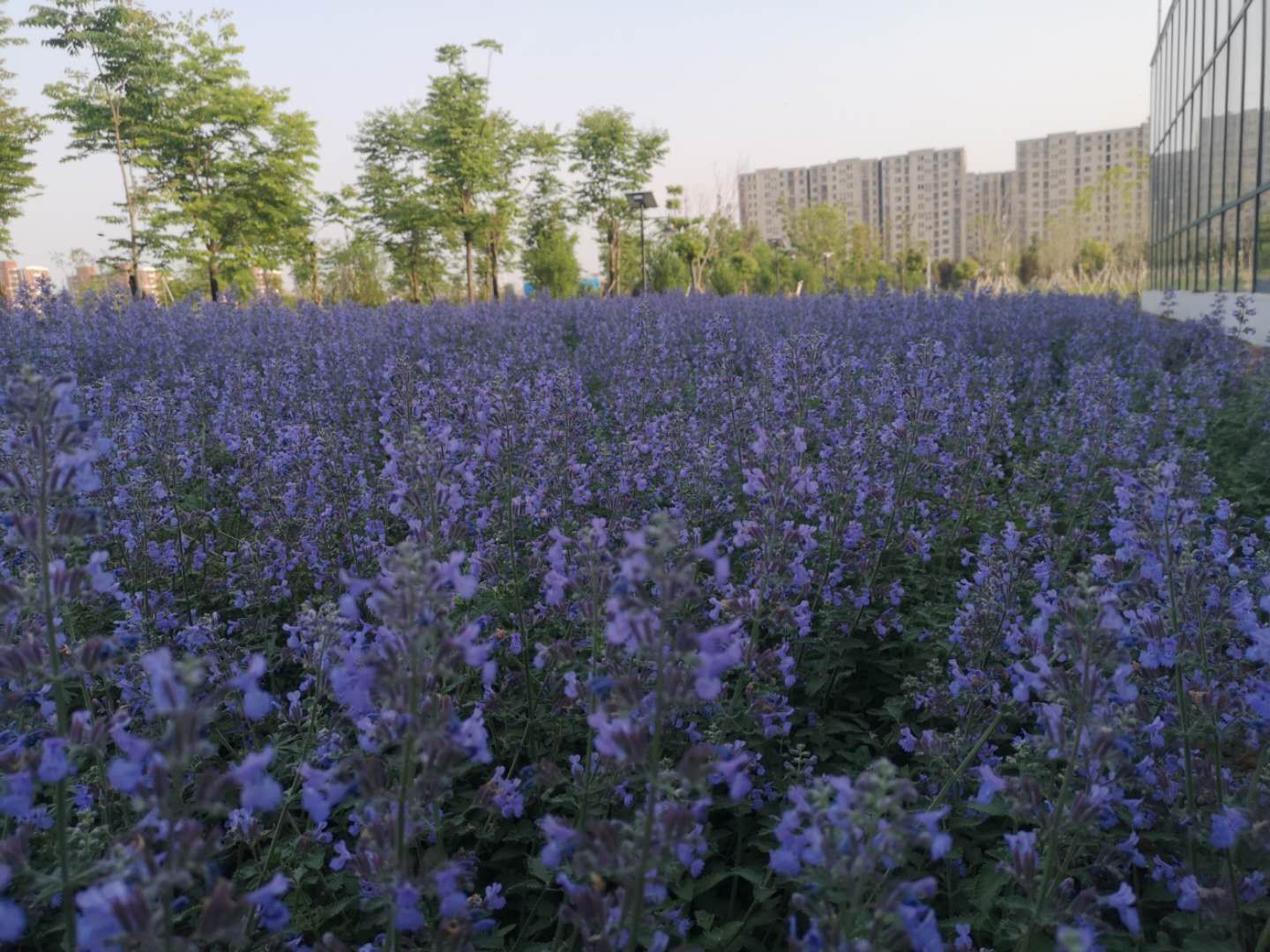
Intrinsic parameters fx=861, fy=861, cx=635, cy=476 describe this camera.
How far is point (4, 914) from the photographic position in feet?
3.71

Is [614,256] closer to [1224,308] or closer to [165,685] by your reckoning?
[1224,308]

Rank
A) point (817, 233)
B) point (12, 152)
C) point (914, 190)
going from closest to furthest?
1. point (12, 152)
2. point (817, 233)
3. point (914, 190)

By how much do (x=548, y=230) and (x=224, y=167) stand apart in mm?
13610

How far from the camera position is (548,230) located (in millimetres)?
38344

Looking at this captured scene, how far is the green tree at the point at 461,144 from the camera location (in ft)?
108

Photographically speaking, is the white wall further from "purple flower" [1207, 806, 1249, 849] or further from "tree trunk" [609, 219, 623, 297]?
"tree trunk" [609, 219, 623, 297]

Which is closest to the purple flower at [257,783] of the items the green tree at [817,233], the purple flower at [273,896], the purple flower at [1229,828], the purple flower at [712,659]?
the purple flower at [273,896]

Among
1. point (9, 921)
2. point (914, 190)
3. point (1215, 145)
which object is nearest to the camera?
point (9, 921)

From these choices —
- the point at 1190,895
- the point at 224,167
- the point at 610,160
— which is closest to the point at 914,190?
the point at 610,160

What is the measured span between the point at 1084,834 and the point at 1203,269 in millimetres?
20256

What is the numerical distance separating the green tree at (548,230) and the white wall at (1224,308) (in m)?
17.0

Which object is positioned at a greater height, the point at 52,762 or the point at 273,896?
the point at 52,762

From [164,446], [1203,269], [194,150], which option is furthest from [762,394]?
[194,150]

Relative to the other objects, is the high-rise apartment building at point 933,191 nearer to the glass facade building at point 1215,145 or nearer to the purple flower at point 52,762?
the glass facade building at point 1215,145
